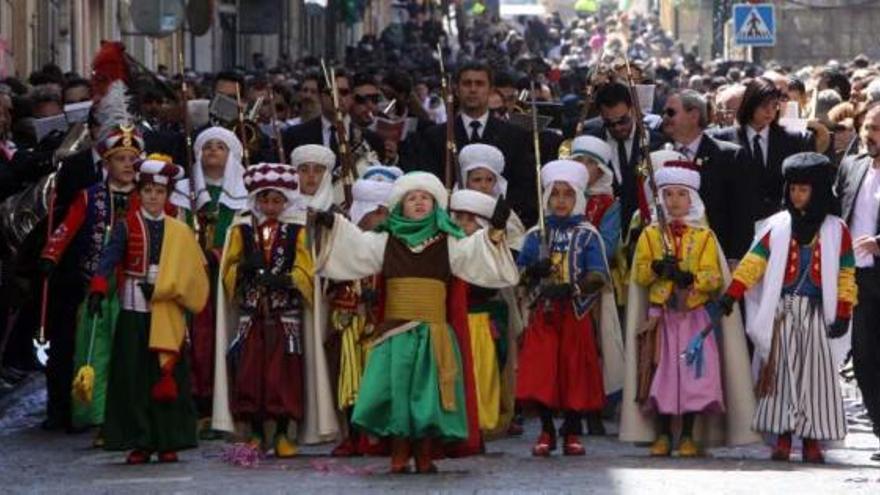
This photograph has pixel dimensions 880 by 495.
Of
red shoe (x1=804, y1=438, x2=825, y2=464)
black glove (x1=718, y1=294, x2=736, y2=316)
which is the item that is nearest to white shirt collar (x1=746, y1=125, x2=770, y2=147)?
black glove (x1=718, y1=294, x2=736, y2=316)

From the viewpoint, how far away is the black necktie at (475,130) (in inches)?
681

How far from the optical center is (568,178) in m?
15.3

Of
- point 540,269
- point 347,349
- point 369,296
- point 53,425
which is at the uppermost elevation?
point 540,269

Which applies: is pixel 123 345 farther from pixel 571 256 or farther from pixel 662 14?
pixel 662 14

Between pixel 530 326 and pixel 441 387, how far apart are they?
5.12 ft

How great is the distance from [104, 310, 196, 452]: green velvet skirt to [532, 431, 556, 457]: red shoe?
1.68 metres

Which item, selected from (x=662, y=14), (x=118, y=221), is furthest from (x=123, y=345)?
(x=662, y=14)

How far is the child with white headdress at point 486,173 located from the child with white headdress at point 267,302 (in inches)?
55.6

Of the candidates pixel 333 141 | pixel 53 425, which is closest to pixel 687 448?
pixel 53 425

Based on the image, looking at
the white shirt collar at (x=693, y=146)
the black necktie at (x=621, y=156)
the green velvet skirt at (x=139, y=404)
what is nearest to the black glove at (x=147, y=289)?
the green velvet skirt at (x=139, y=404)

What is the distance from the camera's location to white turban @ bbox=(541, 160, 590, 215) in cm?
1528

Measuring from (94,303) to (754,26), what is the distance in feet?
83.8

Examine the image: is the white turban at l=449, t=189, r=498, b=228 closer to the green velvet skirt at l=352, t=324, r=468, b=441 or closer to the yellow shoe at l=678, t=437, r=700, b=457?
the green velvet skirt at l=352, t=324, r=468, b=441

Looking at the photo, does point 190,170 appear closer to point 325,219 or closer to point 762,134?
point 325,219
